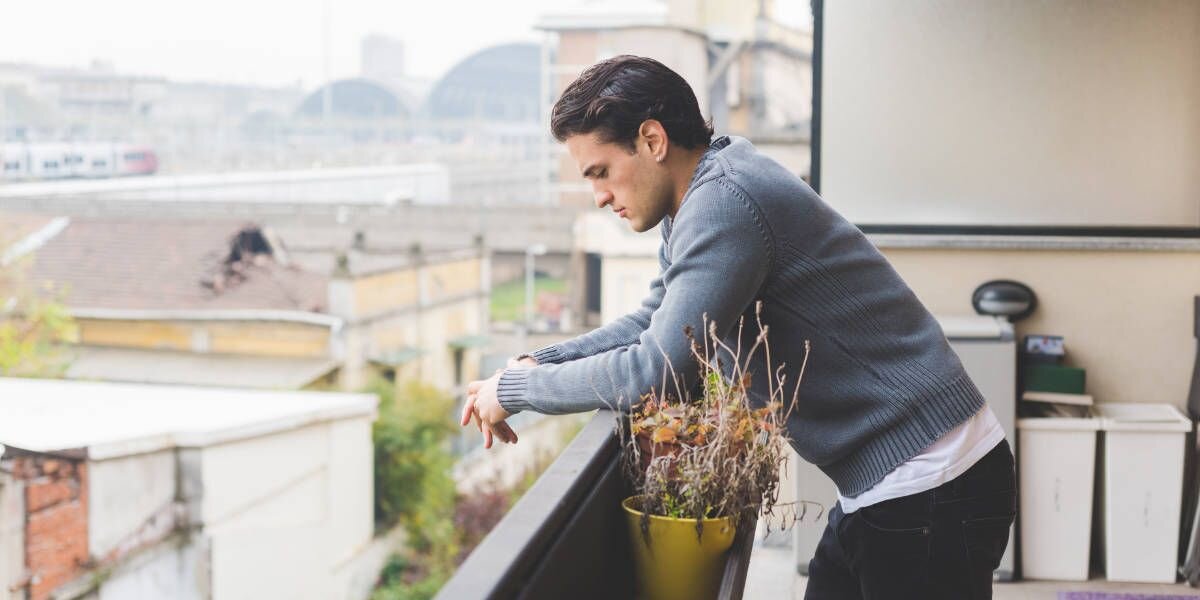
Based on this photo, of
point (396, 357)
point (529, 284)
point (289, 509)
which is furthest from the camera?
point (529, 284)

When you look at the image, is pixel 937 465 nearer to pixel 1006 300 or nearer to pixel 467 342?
pixel 1006 300

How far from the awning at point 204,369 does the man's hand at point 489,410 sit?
20613mm

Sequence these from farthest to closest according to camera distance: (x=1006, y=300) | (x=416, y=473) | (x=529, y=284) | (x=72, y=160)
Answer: (x=72, y=160)
(x=529, y=284)
(x=416, y=473)
(x=1006, y=300)

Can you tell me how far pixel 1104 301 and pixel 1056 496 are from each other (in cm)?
54

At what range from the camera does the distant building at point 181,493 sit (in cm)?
1225

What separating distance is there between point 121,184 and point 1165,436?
1219 inches

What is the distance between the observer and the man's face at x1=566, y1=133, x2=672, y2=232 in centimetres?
129

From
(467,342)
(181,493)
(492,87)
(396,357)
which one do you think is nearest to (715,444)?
(181,493)

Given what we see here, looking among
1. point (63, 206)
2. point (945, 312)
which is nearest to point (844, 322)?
point (945, 312)

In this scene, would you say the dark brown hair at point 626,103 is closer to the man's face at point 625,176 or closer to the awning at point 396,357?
the man's face at point 625,176

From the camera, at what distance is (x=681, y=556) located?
4.30 ft

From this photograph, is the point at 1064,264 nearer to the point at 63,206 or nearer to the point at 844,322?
the point at 844,322

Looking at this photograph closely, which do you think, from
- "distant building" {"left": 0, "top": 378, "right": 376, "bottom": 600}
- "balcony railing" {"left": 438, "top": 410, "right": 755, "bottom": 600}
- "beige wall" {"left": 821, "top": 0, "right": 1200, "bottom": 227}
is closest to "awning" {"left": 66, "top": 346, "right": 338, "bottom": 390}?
"distant building" {"left": 0, "top": 378, "right": 376, "bottom": 600}

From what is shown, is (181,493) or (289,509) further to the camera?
(289,509)
